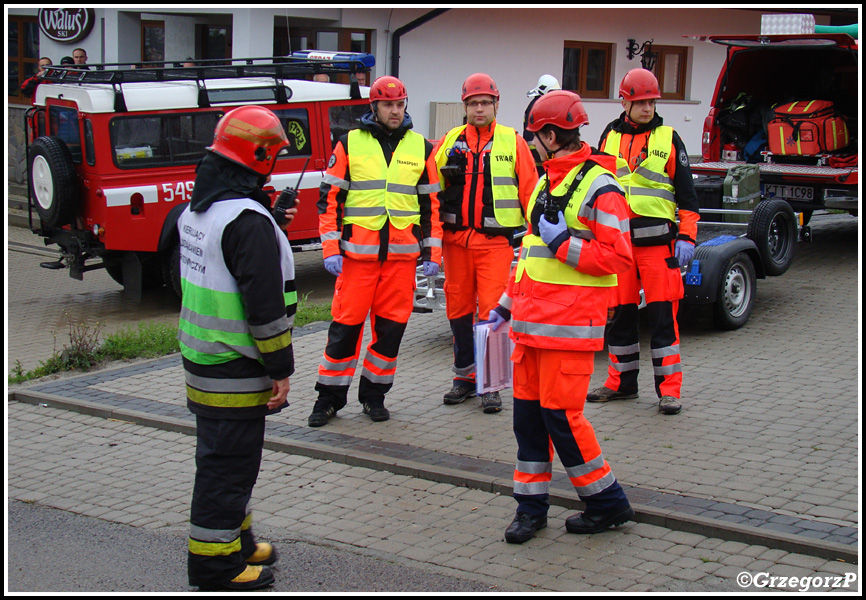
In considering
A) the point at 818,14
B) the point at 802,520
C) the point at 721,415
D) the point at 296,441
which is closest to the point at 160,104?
the point at 296,441

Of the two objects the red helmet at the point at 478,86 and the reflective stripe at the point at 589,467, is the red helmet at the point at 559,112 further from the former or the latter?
the red helmet at the point at 478,86

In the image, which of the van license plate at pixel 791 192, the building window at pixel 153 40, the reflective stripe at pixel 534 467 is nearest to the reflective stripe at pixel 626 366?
the reflective stripe at pixel 534 467

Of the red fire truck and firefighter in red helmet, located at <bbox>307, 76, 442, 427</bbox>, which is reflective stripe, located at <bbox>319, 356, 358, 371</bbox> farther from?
the red fire truck

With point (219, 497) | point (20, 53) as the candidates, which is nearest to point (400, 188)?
point (219, 497)

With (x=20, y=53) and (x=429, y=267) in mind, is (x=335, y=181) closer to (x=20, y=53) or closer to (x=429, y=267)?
(x=429, y=267)

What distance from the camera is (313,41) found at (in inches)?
703

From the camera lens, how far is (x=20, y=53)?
1942 centimetres

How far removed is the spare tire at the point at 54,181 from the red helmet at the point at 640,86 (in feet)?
20.3

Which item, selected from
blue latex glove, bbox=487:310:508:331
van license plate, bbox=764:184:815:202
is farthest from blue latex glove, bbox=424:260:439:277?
van license plate, bbox=764:184:815:202

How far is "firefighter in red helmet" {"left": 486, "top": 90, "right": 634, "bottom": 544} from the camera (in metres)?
4.75

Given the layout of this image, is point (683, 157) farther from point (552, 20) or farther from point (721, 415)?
point (552, 20)

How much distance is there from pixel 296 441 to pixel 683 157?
3.19 meters

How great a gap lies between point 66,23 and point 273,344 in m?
15.6

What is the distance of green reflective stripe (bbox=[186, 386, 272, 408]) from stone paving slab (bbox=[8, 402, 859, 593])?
1015 millimetres
